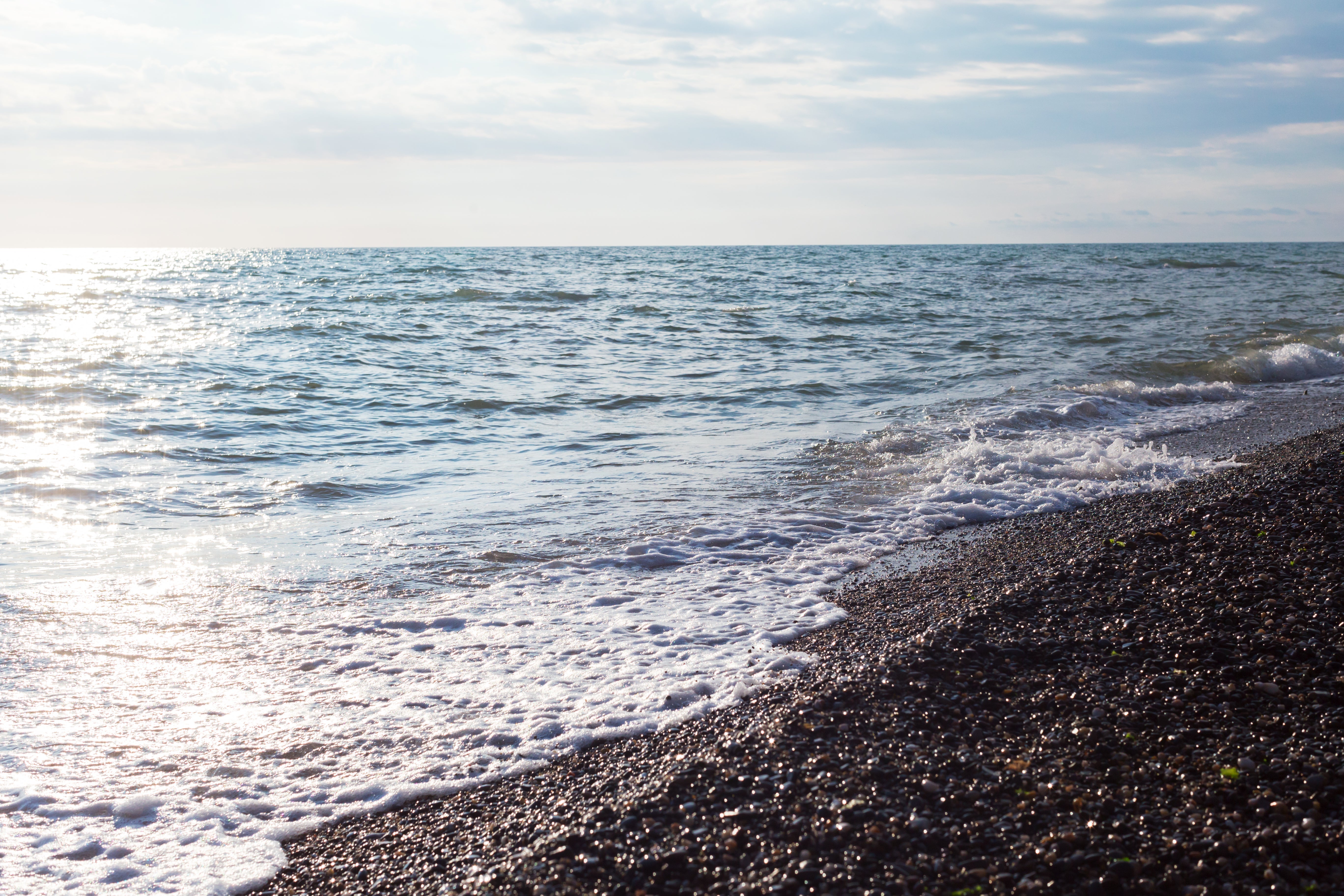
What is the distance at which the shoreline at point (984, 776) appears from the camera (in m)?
2.43

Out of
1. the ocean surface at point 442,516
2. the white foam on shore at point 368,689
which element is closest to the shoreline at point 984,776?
the white foam on shore at point 368,689

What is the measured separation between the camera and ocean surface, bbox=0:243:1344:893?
362 centimetres

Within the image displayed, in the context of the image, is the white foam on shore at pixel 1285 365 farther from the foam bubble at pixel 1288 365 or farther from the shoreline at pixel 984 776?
the shoreline at pixel 984 776

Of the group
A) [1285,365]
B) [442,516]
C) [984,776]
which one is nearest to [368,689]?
[984,776]

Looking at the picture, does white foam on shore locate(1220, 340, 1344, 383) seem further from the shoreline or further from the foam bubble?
the shoreline

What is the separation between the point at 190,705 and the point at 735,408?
28.8 feet

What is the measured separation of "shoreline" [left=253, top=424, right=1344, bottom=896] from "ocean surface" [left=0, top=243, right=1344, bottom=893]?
0.44m

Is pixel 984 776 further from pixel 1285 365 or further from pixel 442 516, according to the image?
pixel 1285 365

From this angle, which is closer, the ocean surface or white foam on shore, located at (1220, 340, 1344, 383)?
the ocean surface

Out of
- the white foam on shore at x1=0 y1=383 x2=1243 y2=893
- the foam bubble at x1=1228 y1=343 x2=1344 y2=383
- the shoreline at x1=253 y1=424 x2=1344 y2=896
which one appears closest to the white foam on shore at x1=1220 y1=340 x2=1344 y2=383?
the foam bubble at x1=1228 y1=343 x2=1344 y2=383

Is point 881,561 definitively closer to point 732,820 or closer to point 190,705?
point 732,820

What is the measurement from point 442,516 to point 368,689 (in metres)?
3.07

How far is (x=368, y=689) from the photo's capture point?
14.0 feet

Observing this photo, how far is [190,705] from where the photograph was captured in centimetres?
407
